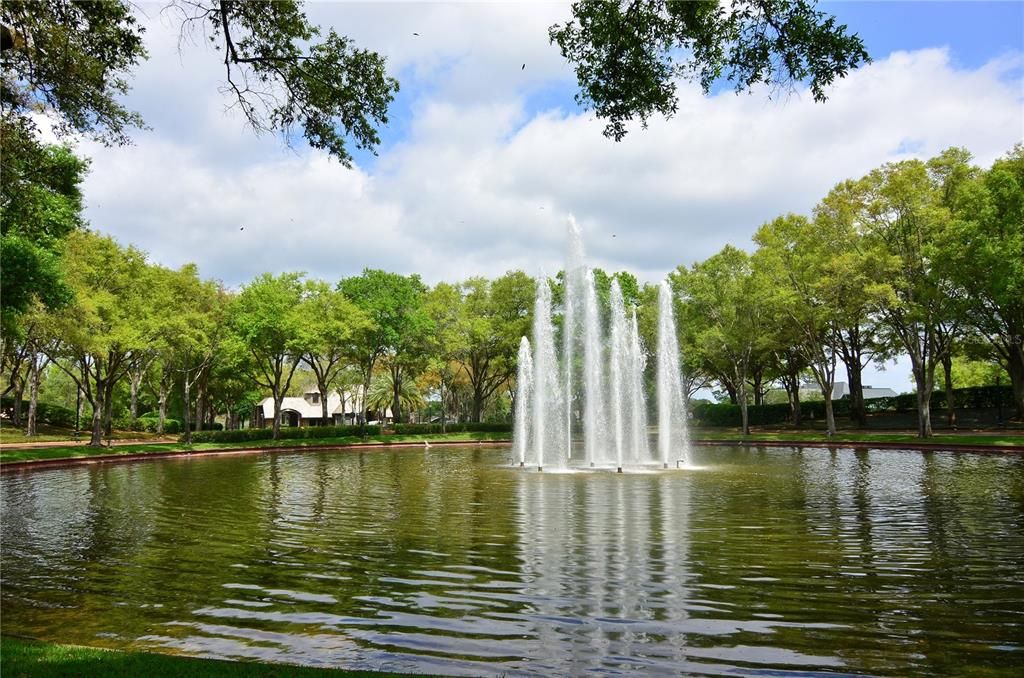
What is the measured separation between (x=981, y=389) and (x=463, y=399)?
60083 mm

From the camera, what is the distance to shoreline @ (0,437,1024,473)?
32688 mm

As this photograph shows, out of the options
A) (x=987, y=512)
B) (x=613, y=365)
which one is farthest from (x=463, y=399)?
(x=987, y=512)

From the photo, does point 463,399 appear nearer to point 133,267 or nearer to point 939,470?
point 133,267

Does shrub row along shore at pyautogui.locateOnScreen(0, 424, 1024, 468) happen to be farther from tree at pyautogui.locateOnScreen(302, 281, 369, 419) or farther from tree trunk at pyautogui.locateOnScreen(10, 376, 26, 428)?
tree trunk at pyautogui.locateOnScreen(10, 376, 26, 428)

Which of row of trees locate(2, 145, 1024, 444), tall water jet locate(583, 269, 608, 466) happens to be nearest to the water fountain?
tall water jet locate(583, 269, 608, 466)

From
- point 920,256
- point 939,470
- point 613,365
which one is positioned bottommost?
point 939,470

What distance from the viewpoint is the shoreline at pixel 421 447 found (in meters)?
32.7

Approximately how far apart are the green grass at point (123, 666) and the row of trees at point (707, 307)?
77.3 feet

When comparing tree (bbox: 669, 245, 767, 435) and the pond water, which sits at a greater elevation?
tree (bbox: 669, 245, 767, 435)

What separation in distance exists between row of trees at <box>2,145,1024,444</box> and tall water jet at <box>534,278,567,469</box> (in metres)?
17.2

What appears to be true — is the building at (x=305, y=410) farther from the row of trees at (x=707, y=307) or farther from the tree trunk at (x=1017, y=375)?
the tree trunk at (x=1017, y=375)

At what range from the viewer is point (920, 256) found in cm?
3906

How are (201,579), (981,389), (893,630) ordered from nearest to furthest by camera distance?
(893,630), (201,579), (981,389)

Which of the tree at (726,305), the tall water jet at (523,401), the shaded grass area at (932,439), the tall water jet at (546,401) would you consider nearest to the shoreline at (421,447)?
the shaded grass area at (932,439)
